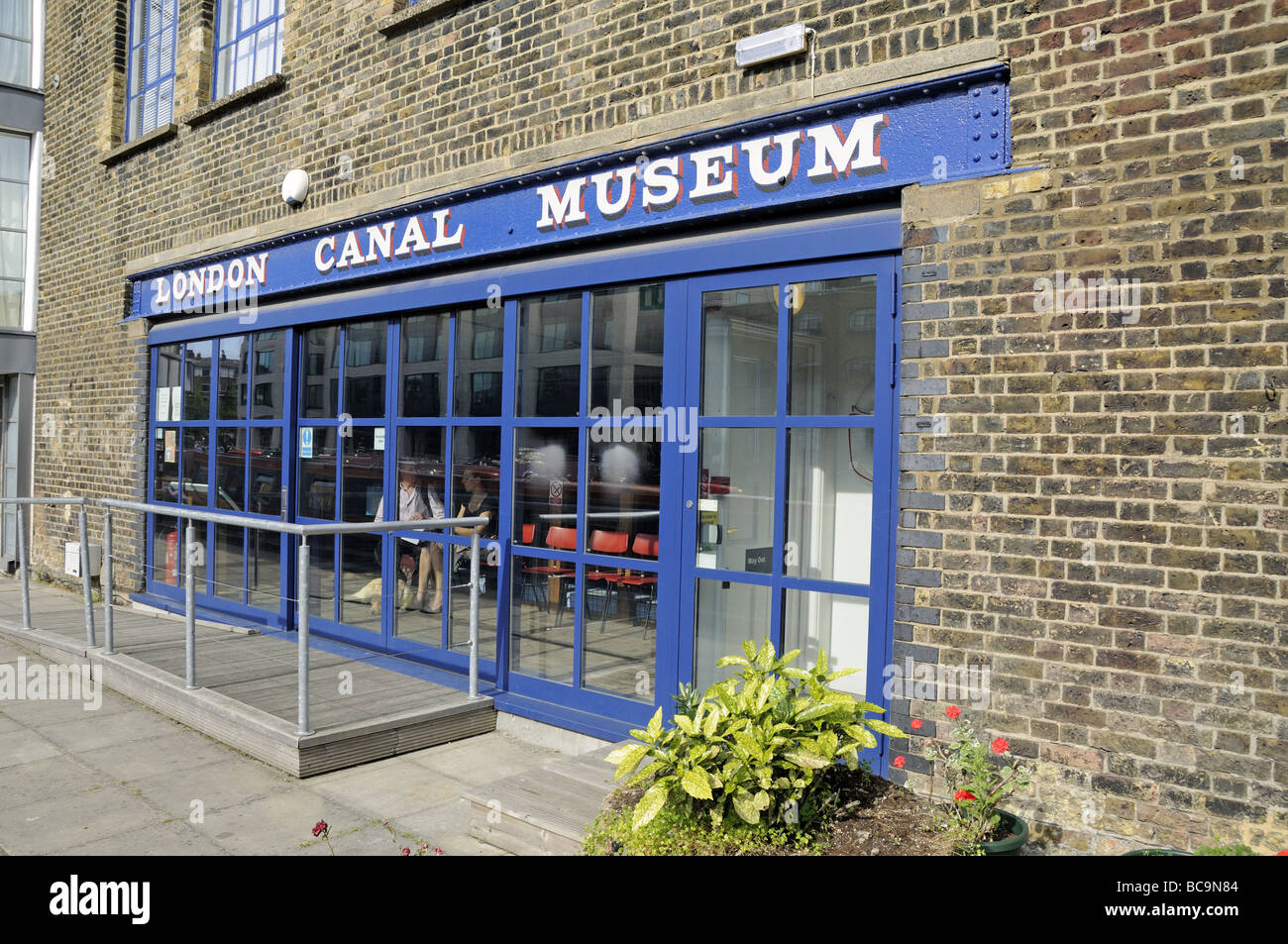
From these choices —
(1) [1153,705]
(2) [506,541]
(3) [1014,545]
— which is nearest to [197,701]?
(2) [506,541]

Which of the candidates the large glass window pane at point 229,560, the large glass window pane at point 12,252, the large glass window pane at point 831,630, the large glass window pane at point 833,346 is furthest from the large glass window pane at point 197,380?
the large glass window pane at point 831,630

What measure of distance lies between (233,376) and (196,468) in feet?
3.86

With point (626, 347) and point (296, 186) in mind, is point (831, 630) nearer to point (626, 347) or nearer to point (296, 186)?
point (626, 347)

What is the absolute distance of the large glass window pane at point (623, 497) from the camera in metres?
5.64

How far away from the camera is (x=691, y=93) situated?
5.33m

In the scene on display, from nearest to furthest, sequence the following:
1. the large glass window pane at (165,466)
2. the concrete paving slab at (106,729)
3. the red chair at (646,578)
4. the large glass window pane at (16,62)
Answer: the red chair at (646,578) < the concrete paving slab at (106,729) < the large glass window pane at (165,466) < the large glass window pane at (16,62)

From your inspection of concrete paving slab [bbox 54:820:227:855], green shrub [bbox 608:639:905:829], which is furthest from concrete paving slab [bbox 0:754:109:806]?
green shrub [bbox 608:639:905:829]

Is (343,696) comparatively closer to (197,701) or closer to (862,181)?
(197,701)

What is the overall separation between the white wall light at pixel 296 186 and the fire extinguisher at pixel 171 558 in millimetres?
3996

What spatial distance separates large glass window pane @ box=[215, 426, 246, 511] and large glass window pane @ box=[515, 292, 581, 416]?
13.4 feet

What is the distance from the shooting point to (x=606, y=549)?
233 inches

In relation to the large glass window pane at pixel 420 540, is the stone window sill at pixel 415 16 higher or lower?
higher

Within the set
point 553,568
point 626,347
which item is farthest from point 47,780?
point 626,347
